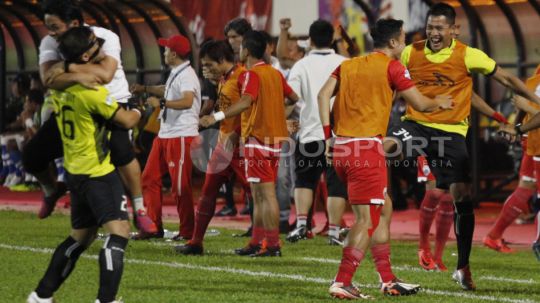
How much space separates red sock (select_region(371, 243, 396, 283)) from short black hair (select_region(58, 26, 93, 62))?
2.74 meters

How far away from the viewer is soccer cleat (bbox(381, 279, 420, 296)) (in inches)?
365

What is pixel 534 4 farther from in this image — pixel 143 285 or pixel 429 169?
pixel 143 285

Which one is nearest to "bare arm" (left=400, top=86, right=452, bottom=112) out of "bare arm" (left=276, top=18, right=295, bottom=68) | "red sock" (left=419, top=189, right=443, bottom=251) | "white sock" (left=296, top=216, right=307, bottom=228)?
"red sock" (left=419, top=189, right=443, bottom=251)

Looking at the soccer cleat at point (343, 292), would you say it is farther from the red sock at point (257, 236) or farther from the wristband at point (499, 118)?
the red sock at point (257, 236)

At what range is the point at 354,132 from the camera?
9.24 meters

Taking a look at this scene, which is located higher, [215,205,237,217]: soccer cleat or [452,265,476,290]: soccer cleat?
[452,265,476,290]: soccer cleat

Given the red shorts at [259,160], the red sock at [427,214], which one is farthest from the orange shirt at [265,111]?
the red sock at [427,214]

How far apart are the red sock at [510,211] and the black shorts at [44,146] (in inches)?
202

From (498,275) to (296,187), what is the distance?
368 cm

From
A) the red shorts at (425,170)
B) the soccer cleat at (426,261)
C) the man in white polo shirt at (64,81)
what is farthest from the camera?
the soccer cleat at (426,261)

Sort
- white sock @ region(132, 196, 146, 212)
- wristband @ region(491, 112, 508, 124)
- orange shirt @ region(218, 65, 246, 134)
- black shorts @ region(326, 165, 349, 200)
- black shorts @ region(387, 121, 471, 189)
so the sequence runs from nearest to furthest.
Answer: wristband @ region(491, 112, 508, 124) → black shorts @ region(387, 121, 471, 189) → white sock @ region(132, 196, 146, 212) → orange shirt @ region(218, 65, 246, 134) → black shorts @ region(326, 165, 349, 200)

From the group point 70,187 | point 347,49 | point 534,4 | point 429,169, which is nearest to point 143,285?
point 70,187

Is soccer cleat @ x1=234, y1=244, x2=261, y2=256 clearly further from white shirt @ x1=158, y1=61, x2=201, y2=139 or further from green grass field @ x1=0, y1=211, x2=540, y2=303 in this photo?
white shirt @ x1=158, y1=61, x2=201, y2=139

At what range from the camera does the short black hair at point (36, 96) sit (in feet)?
71.4
